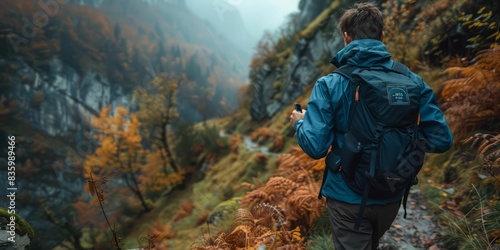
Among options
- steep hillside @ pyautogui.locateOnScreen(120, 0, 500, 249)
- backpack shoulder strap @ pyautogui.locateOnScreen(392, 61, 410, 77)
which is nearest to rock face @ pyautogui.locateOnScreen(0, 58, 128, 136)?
steep hillside @ pyautogui.locateOnScreen(120, 0, 500, 249)

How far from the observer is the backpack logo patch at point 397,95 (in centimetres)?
154

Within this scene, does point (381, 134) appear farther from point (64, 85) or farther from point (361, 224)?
point (64, 85)

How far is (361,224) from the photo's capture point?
1.75 meters

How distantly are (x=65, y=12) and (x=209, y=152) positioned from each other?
349ft

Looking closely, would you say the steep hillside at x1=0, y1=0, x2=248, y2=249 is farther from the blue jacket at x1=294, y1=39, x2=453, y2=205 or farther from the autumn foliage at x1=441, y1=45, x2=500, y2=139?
the autumn foliage at x1=441, y1=45, x2=500, y2=139

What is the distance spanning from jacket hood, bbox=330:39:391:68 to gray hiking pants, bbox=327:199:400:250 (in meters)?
0.98

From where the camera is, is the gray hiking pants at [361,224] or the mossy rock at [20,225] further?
the mossy rock at [20,225]

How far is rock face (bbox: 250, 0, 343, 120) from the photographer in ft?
62.3

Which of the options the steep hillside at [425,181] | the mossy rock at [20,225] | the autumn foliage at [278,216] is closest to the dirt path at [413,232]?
the steep hillside at [425,181]

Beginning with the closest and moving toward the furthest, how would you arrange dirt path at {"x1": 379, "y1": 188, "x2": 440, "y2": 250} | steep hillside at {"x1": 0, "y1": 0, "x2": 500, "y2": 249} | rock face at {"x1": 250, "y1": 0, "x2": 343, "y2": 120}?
1. dirt path at {"x1": 379, "y1": 188, "x2": 440, "y2": 250}
2. steep hillside at {"x1": 0, "y1": 0, "x2": 500, "y2": 249}
3. rock face at {"x1": 250, "y1": 0, "x2": 343, "y2": 120}

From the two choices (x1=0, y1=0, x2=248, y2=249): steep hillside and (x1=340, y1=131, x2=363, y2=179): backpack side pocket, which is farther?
(x1=0, y1=0, x2=248, y2=249): steep hillside

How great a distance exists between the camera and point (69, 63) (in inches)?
3307

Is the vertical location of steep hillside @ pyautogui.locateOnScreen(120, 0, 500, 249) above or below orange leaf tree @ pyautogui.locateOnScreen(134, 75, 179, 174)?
below

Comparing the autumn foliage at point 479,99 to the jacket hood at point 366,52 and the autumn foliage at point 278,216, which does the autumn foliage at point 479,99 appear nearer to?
the autumn foliage at point 278,216
